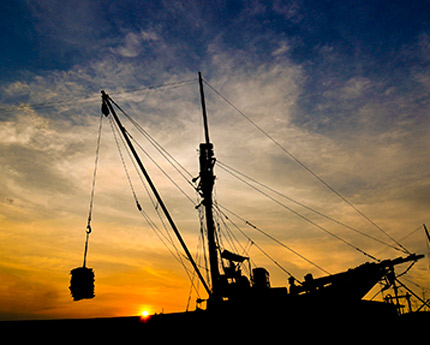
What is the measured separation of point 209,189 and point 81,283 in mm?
13151

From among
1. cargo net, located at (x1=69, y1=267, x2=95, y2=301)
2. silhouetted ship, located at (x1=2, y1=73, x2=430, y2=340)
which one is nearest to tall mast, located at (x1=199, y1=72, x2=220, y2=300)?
silhouetted ship, located at (x1=2, y1=73, x2=430, y2=340)

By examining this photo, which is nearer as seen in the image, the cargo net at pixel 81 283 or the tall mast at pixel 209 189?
the cargo net at pixel 81 283

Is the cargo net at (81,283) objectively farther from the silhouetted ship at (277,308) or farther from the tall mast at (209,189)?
the tall mast at (209,189)

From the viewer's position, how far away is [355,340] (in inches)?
545

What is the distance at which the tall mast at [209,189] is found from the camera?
758 inches

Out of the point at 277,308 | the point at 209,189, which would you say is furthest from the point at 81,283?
the point at 209,189

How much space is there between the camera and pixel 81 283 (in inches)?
394

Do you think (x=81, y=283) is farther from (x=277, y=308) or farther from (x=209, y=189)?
(x=209, y=189)

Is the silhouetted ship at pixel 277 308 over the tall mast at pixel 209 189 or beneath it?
beneath

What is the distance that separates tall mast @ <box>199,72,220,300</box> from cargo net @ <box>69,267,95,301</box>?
9.60 meters

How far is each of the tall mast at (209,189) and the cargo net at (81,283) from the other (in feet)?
31.5

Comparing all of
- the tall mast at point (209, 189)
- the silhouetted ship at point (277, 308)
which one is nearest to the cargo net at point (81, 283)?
the silhouetted ship at point (277, 308)

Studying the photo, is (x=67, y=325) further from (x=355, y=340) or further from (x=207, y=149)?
(x=207, y=149)

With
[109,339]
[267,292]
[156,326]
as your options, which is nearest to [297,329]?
[267,292]
